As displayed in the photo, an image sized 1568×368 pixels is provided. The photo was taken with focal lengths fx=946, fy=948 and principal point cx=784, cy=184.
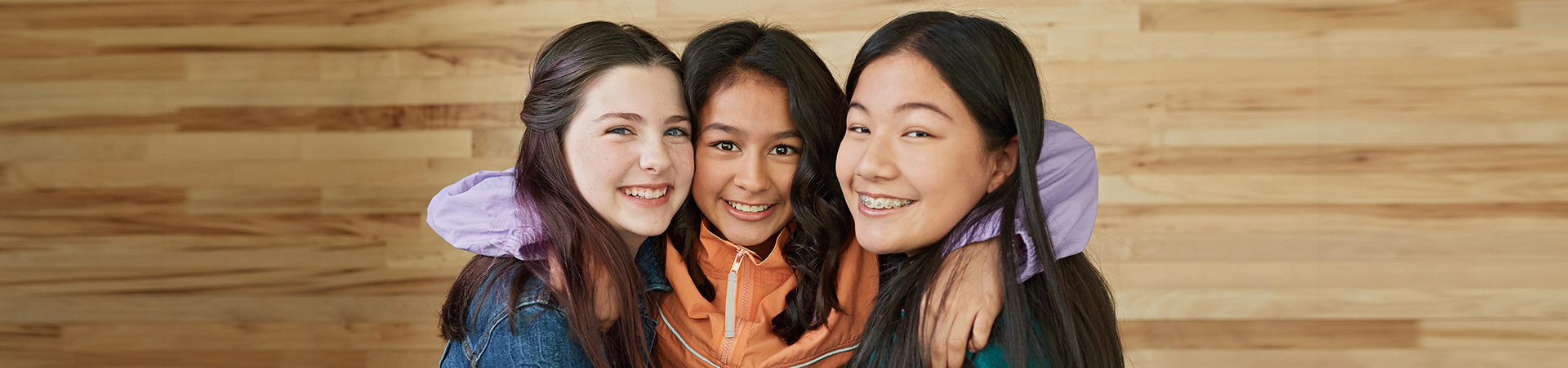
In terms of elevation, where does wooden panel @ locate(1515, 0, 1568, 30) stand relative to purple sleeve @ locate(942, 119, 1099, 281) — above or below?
above

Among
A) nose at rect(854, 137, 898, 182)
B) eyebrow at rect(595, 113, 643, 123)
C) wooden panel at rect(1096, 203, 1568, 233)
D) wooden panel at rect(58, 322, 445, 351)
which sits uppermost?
eyebrow at rect(595, 113, 643, 123)

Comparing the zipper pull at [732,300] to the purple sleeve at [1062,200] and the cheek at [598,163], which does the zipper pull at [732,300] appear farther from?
the purple sleeve at [1062,200]

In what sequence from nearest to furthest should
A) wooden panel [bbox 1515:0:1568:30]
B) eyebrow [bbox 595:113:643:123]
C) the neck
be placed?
eyebrow [bbox 595:113:643:123] → the neck → wooden panel [bbox 1515:0:1568:30]

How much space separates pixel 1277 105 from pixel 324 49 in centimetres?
287

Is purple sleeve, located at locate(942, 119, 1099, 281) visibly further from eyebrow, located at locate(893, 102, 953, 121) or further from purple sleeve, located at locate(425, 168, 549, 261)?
purple sleeve, located at locate(425, 168, 549, 261)

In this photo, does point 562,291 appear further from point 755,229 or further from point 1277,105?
point 1277,105

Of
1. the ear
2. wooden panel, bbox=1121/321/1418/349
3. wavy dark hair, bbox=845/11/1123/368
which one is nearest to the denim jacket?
wavy dark hair, bbox=845/11/1123/368

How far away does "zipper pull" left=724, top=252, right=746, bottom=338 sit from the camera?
1.68 m

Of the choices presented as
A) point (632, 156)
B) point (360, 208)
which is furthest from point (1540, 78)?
point (360, 208)

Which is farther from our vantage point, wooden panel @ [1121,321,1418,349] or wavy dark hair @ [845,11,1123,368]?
wooden panel @ [1121,321,1418,349]

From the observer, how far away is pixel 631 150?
65.0 inches

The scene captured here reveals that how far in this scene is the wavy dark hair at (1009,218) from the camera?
1.43m

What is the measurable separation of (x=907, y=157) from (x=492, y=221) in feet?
2.48

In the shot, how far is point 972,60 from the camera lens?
1.46 m
